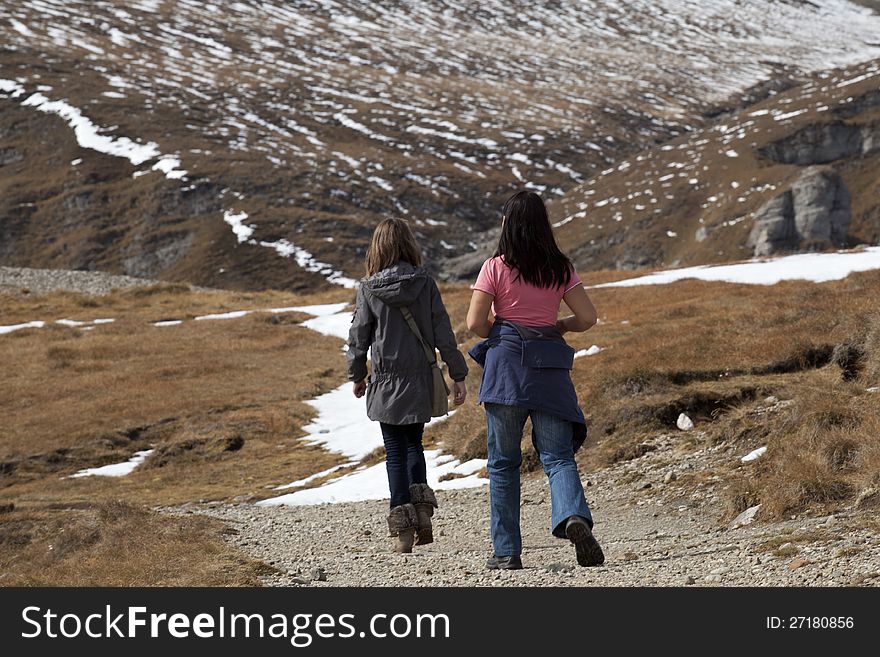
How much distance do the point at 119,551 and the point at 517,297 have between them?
6.73 metres

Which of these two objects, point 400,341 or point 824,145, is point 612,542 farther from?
point 824,145

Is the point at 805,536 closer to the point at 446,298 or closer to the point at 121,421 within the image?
the point at 121,421

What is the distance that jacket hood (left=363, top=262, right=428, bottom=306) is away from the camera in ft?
30.1

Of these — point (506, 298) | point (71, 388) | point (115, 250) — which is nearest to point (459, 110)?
point (115, 250)

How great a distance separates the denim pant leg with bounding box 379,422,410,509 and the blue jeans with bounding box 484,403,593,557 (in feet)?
4.30

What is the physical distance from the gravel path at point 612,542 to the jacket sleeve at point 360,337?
1.97 metres

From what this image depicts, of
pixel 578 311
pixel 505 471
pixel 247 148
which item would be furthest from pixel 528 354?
pixel 247 148

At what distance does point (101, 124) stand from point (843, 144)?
355 ft

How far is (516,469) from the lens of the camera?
27.9 ft

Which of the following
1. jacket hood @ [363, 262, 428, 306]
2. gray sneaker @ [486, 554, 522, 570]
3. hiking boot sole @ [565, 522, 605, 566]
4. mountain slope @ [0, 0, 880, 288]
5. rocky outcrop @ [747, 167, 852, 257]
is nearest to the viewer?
hiking boot sole @ [565, 522, 605, 566]

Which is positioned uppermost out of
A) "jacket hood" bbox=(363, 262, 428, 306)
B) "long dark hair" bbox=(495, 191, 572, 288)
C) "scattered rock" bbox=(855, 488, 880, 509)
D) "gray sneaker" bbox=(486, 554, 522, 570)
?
"long dark hair" bbox=(495, 191, 572, 288)

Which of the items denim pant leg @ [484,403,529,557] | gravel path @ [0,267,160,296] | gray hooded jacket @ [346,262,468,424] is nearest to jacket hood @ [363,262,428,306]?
gray hooded jacket @ [346,262,468,424]

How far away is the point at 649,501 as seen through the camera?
41.1 ft

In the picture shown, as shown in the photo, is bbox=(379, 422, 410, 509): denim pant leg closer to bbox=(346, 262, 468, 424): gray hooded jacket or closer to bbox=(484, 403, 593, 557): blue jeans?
bbox=(346, 262, 468, 424): gray hooded jacket
